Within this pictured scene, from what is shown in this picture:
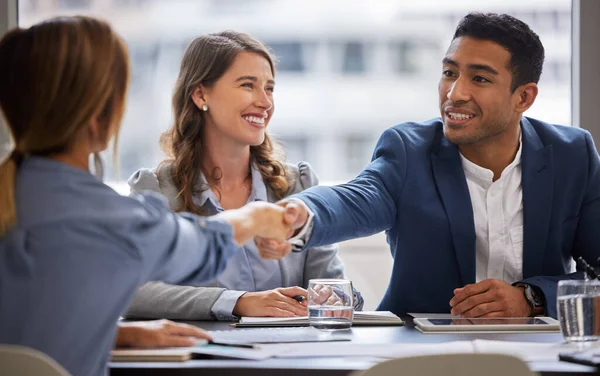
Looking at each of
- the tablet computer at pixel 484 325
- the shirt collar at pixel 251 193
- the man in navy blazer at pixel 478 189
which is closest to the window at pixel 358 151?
the shirt collar at pixel 251 193

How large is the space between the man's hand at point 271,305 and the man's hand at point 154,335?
0.52 metres

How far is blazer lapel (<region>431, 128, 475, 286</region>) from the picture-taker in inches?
99.5

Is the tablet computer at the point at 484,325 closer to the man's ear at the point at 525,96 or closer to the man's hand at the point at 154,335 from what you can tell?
the man's hand at the point at 154,335

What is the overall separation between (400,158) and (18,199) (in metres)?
1.50

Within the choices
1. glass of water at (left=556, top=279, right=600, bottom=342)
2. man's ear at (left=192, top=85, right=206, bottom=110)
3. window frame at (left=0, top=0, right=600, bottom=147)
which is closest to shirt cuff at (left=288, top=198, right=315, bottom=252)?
glass of water at (left=556, top=279, right=600, bottom=342)

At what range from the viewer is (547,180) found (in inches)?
102

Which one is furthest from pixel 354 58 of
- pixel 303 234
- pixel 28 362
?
pixel 28 362

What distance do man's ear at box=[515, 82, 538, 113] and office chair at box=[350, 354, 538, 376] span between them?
1.60 meters

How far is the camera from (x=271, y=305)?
7.45 ft

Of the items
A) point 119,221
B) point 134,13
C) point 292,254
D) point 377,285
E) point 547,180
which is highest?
point 134,13

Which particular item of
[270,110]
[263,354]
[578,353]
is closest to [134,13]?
[270,110]

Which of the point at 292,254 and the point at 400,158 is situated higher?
the point at 400,158

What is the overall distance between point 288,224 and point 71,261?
0.88 metres

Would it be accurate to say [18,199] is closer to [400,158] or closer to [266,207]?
[266,207]
